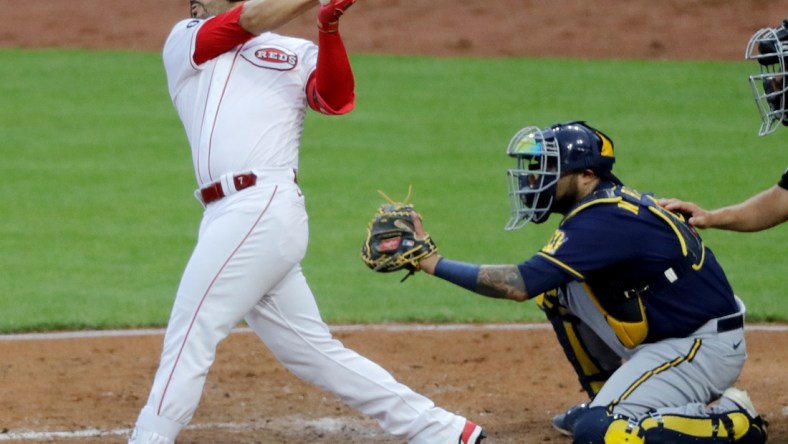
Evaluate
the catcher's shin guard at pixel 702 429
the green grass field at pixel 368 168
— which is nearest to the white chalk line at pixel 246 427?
the catcher's shin guard at pixel 702 429

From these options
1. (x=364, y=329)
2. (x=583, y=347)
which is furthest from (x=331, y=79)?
(x=364, y=329)

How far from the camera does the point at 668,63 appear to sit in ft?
48.9

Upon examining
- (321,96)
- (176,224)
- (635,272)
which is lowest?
(176,224)

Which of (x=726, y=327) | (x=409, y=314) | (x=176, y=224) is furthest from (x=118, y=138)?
(x=726, y=327)

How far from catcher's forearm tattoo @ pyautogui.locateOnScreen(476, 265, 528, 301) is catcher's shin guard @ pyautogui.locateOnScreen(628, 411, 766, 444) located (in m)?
0.60

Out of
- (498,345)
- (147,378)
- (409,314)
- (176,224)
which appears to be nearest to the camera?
(147,378)

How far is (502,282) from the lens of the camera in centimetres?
451

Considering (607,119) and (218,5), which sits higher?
(218,5)

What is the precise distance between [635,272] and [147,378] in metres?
2.52

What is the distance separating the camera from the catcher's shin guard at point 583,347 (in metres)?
5.06

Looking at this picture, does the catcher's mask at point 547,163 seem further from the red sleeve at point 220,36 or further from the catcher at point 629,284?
the red sleeve at point 220,36

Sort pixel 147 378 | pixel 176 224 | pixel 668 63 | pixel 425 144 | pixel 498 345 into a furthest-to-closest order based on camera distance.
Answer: pixel 668 63, pixel 425 144, pixel 176 224, pixel 498 345, pixel 147 378

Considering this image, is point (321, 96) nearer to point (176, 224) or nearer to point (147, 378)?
point (147, 378)

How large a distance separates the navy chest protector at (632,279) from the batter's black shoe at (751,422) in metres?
0.40
